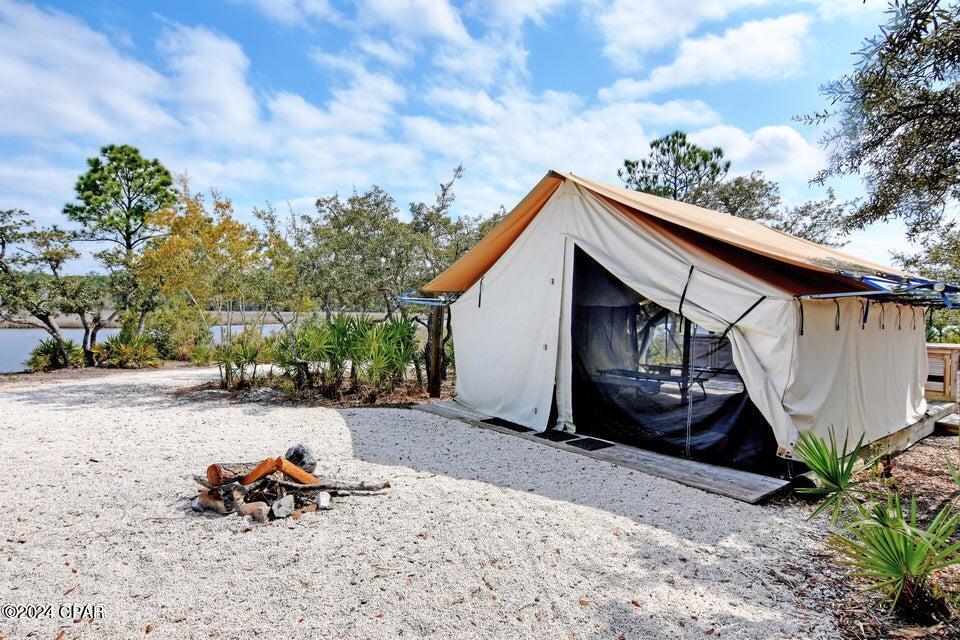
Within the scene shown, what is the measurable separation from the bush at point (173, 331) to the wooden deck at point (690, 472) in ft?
41.0

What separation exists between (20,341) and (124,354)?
11.7ft

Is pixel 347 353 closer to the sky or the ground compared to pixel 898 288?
closer to the ground

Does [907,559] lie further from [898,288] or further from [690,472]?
[898,288]

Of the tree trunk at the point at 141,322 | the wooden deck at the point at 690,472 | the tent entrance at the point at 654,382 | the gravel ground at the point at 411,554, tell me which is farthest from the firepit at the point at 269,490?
the tree trunk at the point at 141,322

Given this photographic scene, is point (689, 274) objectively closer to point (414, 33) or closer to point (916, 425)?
point (916, 425)

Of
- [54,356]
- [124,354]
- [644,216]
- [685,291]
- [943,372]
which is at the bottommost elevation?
[54,356]

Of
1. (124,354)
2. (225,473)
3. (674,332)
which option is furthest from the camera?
(124,354)

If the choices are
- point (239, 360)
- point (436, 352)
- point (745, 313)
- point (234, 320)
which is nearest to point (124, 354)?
point (234, 320)

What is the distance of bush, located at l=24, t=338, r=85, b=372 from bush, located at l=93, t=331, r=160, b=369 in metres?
0.50

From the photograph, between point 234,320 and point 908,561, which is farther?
point 234,320

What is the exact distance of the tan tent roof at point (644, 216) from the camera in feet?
14.3

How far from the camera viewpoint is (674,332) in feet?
18.0

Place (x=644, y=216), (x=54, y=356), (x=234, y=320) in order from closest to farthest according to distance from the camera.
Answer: (x=644, y=216) → (x=234, y=320) → (x=54, y=356)

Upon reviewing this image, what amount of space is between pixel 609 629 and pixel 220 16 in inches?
290
